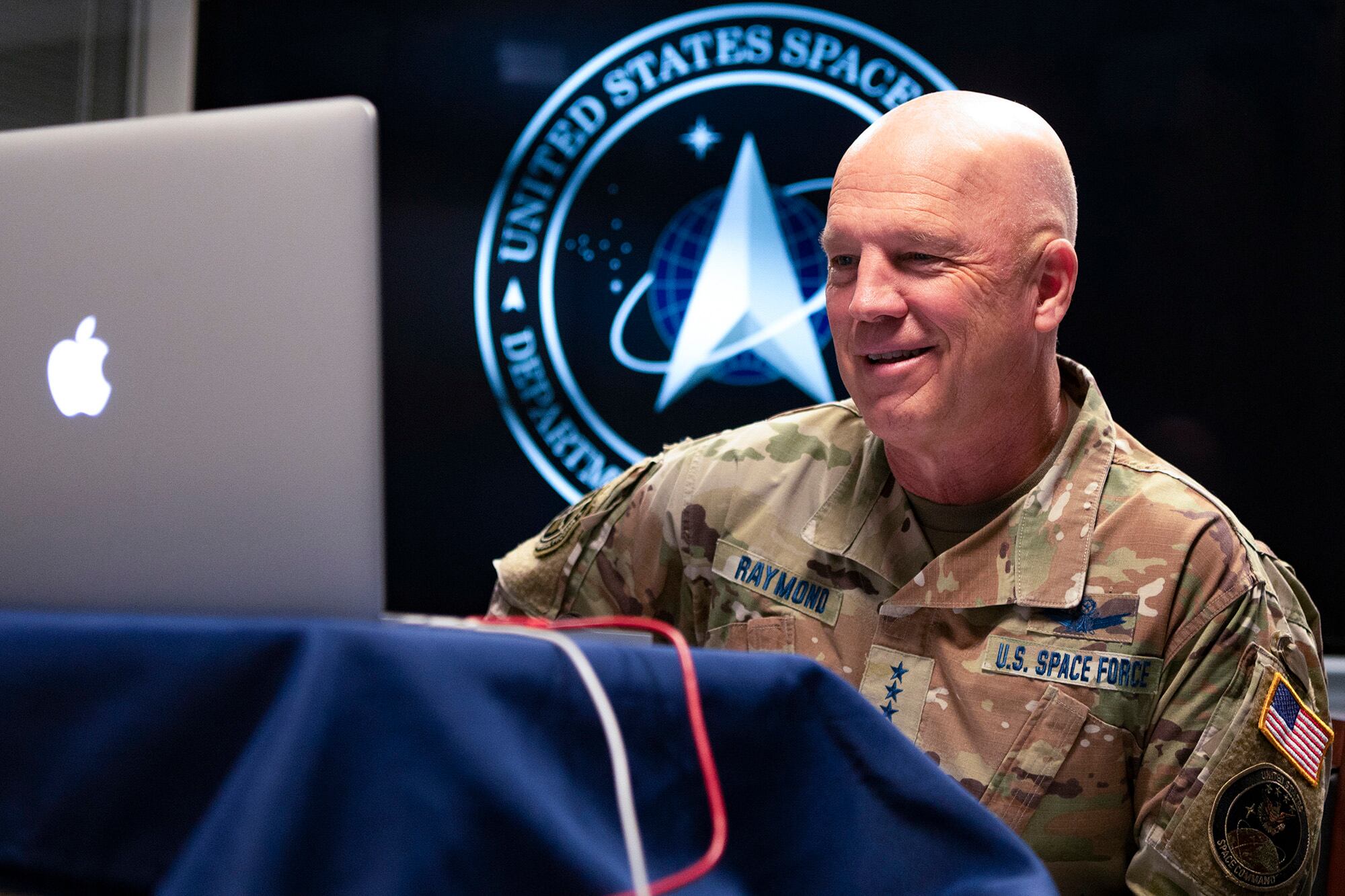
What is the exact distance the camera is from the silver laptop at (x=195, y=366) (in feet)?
2.35

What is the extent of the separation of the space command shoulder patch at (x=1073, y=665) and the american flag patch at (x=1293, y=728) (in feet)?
0.38

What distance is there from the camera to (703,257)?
261cm

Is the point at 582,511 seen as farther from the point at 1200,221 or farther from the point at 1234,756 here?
the point at 1200,221

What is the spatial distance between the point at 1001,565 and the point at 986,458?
138mm

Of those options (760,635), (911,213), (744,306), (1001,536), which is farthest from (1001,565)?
(744,306)

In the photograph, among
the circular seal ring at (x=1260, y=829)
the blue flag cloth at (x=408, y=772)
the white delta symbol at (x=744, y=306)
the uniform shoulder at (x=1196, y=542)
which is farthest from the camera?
the white delta symbol at (x=744, y=306)

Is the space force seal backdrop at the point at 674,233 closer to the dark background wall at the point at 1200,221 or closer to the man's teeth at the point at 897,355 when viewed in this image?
the dark background wall at the point at 1200,221

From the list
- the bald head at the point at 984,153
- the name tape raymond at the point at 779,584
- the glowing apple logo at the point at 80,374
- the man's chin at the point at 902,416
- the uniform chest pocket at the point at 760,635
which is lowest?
the uniform chest pocket at the point at 760,635

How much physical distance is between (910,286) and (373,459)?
2.58ft

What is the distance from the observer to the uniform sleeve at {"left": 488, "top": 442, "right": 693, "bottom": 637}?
1561 millimetres

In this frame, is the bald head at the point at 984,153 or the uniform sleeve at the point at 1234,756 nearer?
the uniform sleeve at the point at 1234,756

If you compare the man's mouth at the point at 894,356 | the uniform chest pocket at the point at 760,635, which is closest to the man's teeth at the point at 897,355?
the man's mouth at the point at 894,356

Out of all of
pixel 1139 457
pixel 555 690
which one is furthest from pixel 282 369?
pixel 1139 457

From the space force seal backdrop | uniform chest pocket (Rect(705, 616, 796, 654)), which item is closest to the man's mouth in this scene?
uniform chest pocket (Rect(705, 616, 796, 654))
